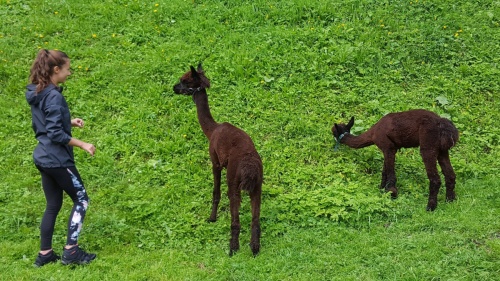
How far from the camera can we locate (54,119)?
5191mm

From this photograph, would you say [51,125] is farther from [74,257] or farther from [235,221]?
[235,221]

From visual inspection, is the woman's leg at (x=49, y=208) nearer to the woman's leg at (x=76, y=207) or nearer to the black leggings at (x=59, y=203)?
the black leggings at (x=59, y=203)

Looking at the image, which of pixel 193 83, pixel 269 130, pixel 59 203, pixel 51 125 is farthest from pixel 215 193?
pixel 51 125

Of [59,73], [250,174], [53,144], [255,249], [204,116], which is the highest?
[59,73]

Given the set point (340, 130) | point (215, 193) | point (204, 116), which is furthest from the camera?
point (340, 130)

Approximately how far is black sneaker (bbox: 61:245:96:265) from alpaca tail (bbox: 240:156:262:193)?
6.35 ft

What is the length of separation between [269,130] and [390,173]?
227 cm

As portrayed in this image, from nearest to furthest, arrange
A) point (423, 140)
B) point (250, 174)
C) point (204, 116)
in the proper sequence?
1. point (250, 174)
2. point (423, 140)
3. point (204, 116)

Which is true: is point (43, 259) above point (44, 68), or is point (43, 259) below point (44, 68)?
below

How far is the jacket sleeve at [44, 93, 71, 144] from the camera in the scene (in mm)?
5188

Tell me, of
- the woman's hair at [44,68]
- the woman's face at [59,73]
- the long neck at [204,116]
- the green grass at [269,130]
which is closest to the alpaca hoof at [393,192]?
the green grass at [269,130]

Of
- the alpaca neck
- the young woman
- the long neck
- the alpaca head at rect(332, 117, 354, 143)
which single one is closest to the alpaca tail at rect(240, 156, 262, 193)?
the long neck

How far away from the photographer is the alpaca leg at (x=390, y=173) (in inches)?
287

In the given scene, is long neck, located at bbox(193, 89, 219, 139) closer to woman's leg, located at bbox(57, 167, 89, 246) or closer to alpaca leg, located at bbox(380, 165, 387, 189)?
woman's leg, located at bbox(57, 167, 89, 246)
